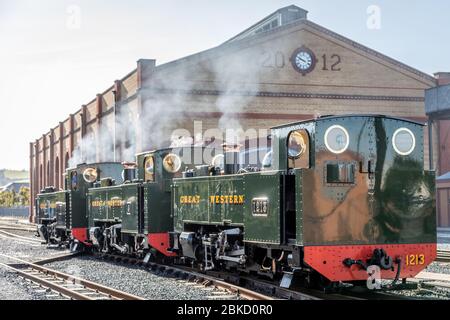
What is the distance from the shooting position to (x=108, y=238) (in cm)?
2017

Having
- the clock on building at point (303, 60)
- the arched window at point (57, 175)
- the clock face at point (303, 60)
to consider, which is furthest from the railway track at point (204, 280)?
the arched window at point (57, 175)

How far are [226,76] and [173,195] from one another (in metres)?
21.4

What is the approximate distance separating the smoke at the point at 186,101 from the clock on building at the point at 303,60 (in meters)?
2.51

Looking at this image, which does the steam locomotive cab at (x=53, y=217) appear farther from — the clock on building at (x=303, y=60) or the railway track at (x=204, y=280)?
the clock on building at (x=303, y=60)

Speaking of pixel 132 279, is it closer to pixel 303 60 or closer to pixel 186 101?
pixel 186 101

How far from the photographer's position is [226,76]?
3669cm

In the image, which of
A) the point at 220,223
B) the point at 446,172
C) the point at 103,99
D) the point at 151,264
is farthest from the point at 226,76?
A: the point at 220,223

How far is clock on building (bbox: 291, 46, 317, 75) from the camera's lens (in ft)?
129

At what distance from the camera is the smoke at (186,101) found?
34.7 m

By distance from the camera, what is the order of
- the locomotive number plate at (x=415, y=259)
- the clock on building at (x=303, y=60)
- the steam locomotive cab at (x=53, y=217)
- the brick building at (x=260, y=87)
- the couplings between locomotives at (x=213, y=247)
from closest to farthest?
the locomotive number plate at (x=415, y=259), the couplings between locomotives at (x=213, y=247), the steam locomotive cab at (x=53, y=217), the brick building at (x=260, y=87), the clock on building at (x=303, y=60)

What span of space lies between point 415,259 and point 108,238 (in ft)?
37.9

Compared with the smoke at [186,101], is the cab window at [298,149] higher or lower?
lower

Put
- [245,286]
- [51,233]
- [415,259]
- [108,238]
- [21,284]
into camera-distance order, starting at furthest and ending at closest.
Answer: [51,233], [108,238], [21,284], [245,286], [415,259]

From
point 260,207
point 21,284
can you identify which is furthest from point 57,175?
point 260,207
